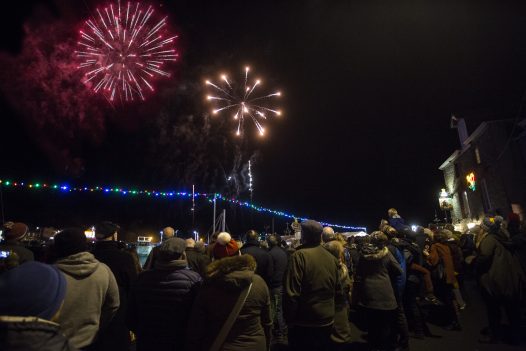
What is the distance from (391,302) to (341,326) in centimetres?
101

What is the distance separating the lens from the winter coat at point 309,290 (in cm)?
379

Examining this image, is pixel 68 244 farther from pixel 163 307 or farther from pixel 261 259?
pixel 261 259

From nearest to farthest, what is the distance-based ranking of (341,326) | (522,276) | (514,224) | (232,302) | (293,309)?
(232,302) → (293,309) → (341,326) → (522,276) → (514,224)

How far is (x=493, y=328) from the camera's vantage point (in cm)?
578

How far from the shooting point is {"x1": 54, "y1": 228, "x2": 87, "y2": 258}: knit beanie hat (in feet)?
9.91

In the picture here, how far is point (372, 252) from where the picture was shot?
5.09m

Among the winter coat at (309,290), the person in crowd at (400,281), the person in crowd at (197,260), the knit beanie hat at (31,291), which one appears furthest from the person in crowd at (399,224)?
the knit beanie hat at (31,291)

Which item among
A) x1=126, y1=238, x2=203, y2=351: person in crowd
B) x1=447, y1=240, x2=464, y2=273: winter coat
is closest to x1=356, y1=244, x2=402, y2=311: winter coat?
x1=126, y1=238, x2=203, y2=351: person in crowd

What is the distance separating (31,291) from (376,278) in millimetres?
4639

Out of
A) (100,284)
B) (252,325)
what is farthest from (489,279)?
(100,284)

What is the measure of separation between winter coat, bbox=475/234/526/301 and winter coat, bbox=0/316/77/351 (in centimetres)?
666

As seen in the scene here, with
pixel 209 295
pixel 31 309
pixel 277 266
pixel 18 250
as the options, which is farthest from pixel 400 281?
pixel 18 250

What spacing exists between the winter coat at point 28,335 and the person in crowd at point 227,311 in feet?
5.30

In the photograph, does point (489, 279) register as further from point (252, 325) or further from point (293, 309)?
point (252, 325)
